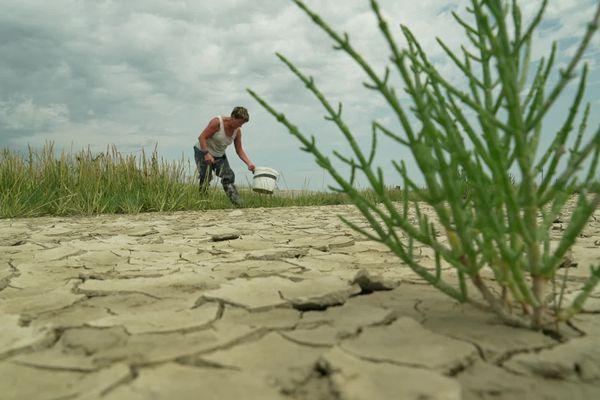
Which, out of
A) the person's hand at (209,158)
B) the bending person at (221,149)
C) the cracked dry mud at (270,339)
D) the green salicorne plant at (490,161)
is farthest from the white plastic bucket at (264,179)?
the green salicorne plant at (490,161)

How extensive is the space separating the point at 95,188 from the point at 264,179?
1.75 metres

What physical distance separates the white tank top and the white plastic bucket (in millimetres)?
661

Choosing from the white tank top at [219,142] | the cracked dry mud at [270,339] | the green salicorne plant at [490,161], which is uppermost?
the white tank top at [219,142]

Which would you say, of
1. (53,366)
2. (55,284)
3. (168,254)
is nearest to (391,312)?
(53,366)

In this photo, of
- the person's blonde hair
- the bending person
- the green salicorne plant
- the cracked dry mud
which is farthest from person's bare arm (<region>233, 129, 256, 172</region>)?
the green salicorne plant

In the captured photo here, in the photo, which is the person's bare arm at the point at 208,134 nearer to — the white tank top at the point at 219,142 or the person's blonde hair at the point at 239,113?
the white tank top at the point at 219,142

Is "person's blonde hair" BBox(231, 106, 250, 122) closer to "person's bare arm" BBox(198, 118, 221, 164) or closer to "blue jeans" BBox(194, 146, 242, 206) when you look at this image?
"person's bare arm" BBox(198, 118, 221, 164)

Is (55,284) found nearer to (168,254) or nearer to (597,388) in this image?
(168,254)

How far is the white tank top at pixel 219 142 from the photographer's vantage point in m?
5.32

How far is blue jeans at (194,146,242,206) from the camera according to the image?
5496 millimetres

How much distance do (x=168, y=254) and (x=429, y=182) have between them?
1494mm

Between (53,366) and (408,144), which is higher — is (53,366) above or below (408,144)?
below

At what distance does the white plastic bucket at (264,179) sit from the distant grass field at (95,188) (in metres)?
0.66

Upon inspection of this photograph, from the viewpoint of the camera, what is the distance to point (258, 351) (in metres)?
0.85
